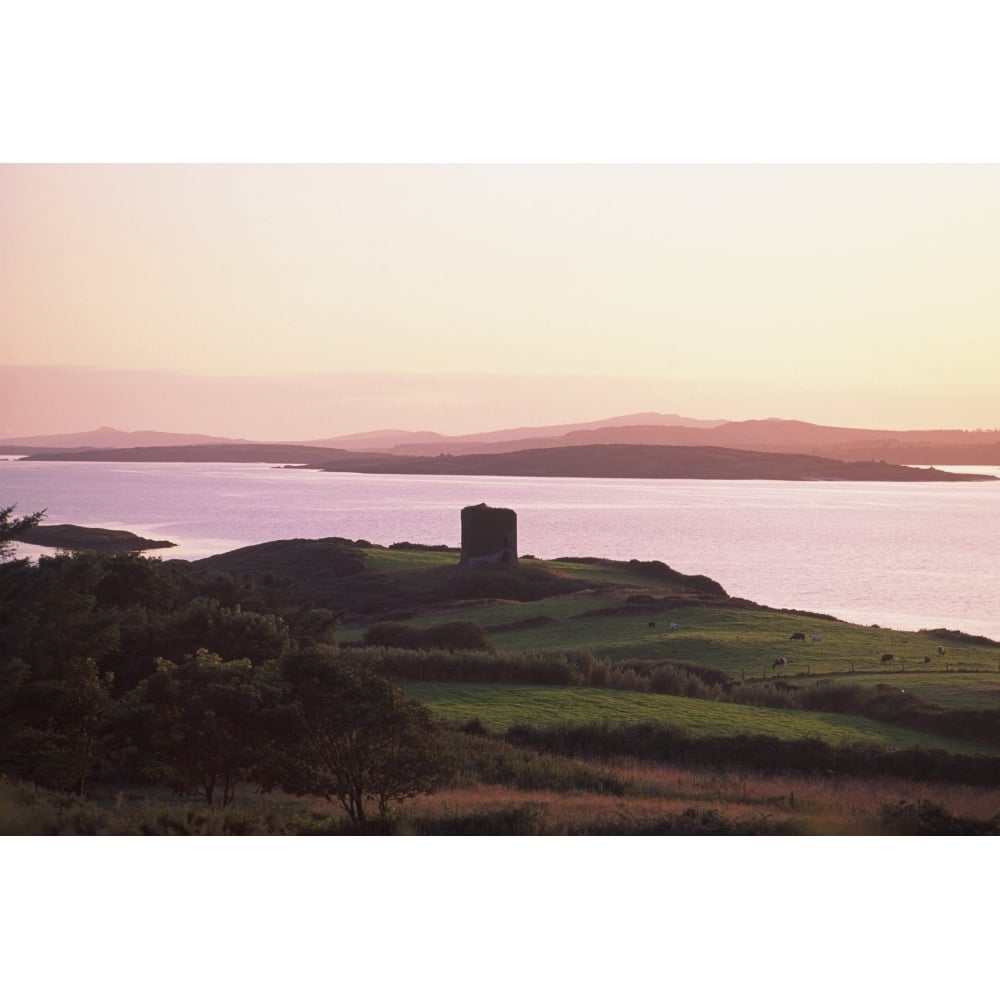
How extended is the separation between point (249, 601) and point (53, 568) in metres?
14.6

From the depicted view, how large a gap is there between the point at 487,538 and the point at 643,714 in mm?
36576

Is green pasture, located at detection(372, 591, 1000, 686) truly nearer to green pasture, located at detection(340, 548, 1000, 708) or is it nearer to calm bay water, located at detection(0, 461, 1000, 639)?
green pasture, located at detection(340, 548, 1000, 708)

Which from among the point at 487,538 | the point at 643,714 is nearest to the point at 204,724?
the point at 643,714

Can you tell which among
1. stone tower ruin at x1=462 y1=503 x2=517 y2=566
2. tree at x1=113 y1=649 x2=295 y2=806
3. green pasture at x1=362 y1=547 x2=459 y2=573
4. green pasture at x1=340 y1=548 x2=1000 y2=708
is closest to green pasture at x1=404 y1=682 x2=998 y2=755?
green pasture at x1=340 y1=548 x2=1000 y2=708

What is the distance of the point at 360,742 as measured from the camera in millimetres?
17141

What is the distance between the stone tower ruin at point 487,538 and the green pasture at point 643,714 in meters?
31.9

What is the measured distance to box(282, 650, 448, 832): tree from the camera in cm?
1702

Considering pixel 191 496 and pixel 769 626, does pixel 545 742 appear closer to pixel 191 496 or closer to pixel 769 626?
pixel 769 626

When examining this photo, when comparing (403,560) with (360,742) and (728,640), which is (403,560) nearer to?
(728,640)

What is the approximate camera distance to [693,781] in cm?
2264

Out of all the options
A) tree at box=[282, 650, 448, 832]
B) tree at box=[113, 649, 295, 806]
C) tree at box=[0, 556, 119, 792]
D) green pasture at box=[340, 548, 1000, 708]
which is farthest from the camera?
green pasture at box=[340, 548, 1000, 708]

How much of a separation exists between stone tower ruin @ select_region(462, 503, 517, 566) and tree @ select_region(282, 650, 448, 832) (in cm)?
4841

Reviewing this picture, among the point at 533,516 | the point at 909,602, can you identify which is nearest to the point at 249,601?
the point at 909,602

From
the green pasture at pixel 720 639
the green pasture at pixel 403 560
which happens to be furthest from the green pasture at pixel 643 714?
the green pasture at pixel 403 560
